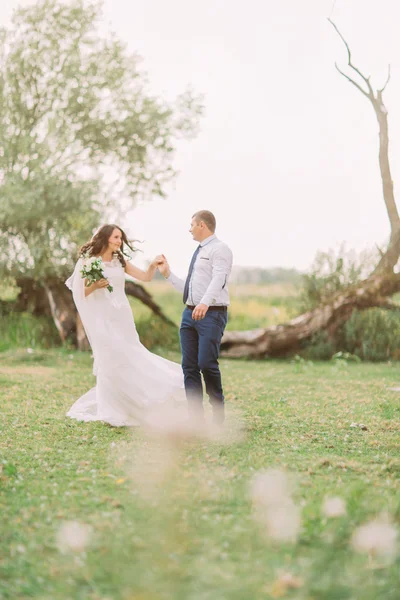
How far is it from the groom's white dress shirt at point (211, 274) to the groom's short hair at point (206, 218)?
11 centimetres

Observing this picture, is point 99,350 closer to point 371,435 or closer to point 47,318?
point 371,435

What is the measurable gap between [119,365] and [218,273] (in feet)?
5.61

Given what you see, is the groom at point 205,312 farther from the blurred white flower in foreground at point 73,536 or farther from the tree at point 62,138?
the tree at point 62,138

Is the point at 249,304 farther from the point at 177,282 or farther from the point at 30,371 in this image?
the point at 177,282

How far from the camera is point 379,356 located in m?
15.6

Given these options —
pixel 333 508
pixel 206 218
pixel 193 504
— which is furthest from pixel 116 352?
pixel 333 508

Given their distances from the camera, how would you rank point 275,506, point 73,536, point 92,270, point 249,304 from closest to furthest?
point 73,536, point 275,506, point 92,270, point 249,304

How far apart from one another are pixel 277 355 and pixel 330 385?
4470 mm

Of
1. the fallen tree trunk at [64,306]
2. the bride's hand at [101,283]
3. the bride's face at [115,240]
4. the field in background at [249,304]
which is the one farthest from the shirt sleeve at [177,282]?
the field in background at [249,304]

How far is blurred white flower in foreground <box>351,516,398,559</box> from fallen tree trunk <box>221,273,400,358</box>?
11.6 metres

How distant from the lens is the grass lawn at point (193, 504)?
135 inches

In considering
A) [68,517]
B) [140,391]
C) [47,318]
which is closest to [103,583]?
[68,517]

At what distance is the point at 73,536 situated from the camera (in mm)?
4059

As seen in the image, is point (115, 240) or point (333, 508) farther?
point (115, 240)
